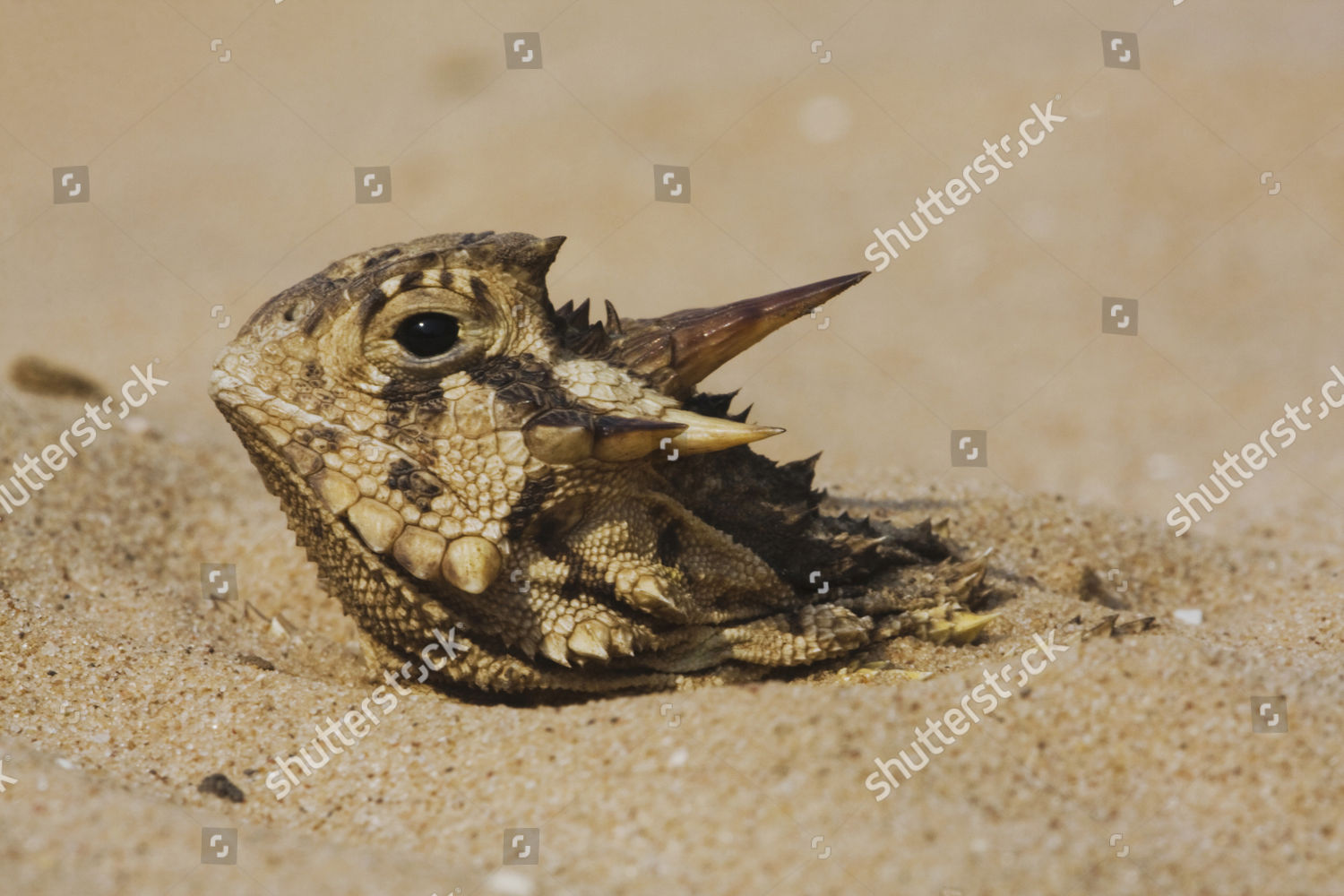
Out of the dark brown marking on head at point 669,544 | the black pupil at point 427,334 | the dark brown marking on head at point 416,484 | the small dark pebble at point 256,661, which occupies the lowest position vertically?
the small dark pebble at point 256,661

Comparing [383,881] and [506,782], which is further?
[506,782]

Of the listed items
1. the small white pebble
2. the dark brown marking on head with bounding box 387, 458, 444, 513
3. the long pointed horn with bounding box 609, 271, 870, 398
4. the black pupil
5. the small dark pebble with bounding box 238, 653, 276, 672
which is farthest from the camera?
the small dark pebble with bounding box 238, 653, 276, 672

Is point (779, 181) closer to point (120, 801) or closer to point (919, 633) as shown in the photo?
point (919, 633)

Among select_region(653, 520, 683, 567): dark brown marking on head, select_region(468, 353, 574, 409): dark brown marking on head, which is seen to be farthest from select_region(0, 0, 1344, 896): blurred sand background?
select_region(468, 353, 574, 409): dark brown marking on head

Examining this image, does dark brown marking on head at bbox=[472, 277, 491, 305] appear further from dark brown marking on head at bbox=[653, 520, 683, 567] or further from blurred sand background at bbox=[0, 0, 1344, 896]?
blurred sand background at bbox=[0, 0, 1344, 896]

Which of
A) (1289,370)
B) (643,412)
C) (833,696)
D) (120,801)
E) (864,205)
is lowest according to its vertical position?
(1289,370)

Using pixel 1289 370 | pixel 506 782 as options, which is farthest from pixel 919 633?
pixel 1289 370

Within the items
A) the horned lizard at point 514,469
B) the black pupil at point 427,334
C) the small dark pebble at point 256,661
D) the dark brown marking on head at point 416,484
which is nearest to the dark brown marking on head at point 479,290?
the horned lizard at point 514,469

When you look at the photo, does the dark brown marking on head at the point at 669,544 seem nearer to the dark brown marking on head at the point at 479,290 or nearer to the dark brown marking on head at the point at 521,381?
the dark brown marking on head at the point at 521,381
